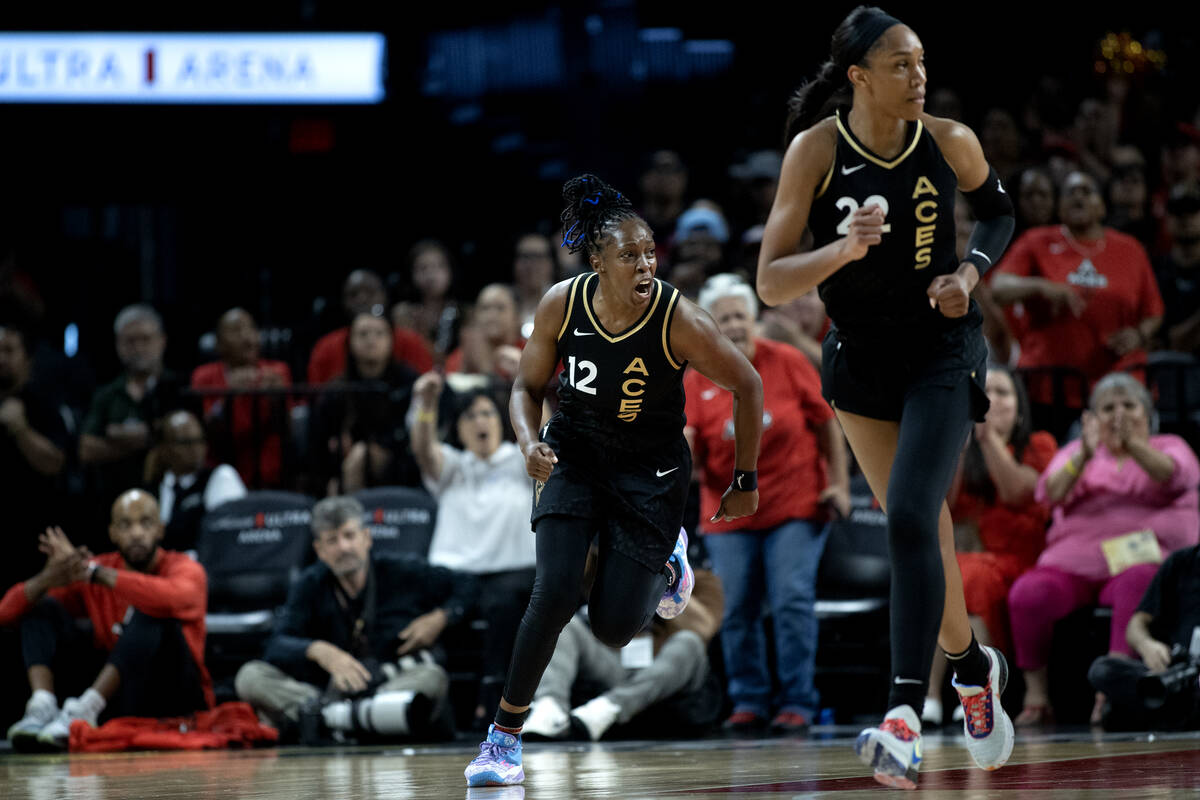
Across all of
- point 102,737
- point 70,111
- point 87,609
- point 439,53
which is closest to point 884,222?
point 102,737

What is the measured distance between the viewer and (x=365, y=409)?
8.82 metres

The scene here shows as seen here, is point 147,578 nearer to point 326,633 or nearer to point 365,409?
point 326,633

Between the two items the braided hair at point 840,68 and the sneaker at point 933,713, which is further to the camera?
the sneaker at point 933,713

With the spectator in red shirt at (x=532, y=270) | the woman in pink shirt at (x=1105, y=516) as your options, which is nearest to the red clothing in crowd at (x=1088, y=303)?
the woman in pink shirt at (x=1105, y=516)

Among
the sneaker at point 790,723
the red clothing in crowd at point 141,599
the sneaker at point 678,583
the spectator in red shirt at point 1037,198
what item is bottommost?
the sneaker at point 790,723

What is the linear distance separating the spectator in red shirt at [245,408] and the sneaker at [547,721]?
113 inches

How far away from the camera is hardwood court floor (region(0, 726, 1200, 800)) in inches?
155

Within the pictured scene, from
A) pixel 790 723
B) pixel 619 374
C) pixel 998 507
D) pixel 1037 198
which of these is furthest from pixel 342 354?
pixel 619 374

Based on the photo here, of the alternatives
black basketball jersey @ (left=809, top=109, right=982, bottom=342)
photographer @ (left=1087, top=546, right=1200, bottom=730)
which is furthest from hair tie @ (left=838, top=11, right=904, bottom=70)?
photographer @ (left=1087, top=546, right=1200, bottom=730)

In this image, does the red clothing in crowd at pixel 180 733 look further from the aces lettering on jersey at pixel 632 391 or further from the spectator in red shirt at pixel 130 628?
the aces lettering on jersey at pixel 632 391

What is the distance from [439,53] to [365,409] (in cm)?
524

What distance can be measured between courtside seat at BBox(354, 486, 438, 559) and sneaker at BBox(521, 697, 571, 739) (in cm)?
150

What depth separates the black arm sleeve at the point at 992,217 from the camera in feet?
13.9

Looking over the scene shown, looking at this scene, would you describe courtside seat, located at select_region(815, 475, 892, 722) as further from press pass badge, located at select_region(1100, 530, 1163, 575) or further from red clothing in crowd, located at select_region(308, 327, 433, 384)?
red clothing in crowd, located at select_region(308, 327, 433, 384)
